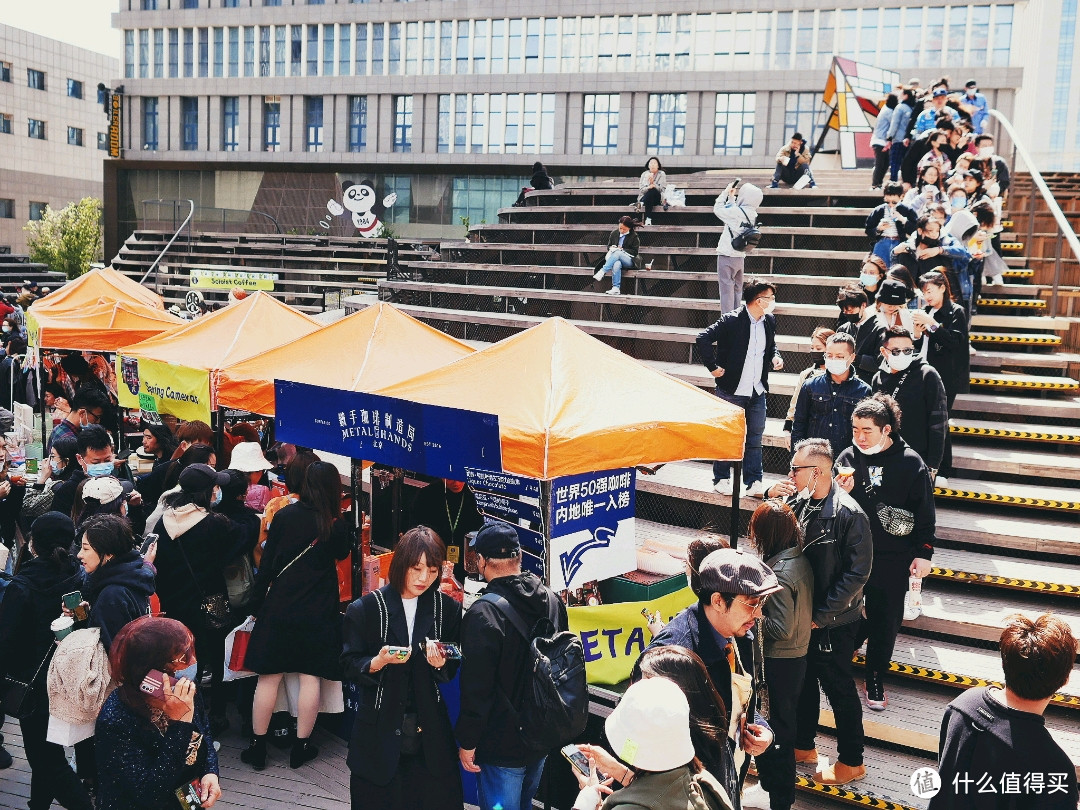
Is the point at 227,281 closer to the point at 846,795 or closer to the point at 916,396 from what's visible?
the point at 916,396

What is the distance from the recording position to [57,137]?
62875mm

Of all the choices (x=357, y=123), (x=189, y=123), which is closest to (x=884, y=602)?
(x=357, y=123)

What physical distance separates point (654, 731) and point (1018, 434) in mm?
8128

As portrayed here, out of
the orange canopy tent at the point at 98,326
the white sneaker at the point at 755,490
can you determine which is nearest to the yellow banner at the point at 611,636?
the white sneaker at the point at 755,490

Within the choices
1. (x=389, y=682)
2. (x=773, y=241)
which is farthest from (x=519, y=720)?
(x=773, y=241)

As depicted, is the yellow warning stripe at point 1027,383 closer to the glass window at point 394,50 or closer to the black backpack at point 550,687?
the black backpack at point 550,687

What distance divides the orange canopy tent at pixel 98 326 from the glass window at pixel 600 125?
3839 centimetres

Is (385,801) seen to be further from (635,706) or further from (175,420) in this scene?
(175,420)

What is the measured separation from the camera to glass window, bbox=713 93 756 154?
45.2 m

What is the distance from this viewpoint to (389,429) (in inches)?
247

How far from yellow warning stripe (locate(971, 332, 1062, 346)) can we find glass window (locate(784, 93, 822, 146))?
34596mm

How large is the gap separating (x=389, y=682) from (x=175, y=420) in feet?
19.9

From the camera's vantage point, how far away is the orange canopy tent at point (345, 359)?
776cm

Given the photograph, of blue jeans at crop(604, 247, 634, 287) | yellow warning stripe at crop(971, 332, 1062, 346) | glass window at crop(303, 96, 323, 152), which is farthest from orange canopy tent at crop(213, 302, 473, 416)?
glass window at crop(303, 96, 323, 152)
